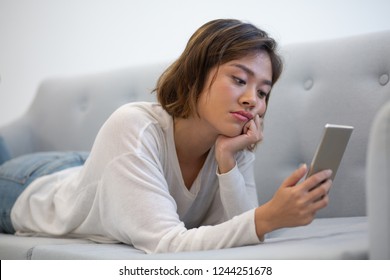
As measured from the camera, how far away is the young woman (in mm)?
988

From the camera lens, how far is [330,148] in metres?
0.88

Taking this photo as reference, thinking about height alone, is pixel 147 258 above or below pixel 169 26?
below

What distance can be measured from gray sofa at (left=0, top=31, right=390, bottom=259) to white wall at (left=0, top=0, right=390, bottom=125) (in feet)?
0.64

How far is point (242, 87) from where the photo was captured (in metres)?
1.14

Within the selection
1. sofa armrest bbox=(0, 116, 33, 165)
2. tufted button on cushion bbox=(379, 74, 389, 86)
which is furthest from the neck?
sofa armrest bbox=(0, 116, 33, 165)

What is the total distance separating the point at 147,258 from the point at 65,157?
90 cm

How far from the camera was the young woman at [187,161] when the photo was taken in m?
0.99

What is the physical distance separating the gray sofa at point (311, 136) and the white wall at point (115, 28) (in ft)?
0.64

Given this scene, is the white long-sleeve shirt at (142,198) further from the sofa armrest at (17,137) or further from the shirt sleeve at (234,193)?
the sofa armrest at (17,137)

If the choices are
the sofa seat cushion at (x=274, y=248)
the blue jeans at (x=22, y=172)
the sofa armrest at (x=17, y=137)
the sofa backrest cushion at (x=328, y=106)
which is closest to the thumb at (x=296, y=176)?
the sofa seat cushion at (x=274, y=248)

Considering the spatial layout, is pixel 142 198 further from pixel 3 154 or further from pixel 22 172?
pixel 3 154

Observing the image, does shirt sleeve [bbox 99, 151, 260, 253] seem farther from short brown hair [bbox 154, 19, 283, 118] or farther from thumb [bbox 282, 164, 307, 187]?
short brown hair [bbox 154, 19, 283, 118]
